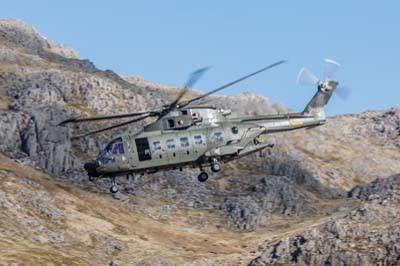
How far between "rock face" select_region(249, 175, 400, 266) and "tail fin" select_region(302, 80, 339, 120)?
51.3m

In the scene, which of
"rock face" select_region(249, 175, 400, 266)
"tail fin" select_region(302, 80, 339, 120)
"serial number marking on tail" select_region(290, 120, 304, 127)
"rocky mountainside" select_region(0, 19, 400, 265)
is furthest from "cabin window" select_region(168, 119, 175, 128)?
"rock face" select_region(249, 175, 400, 266)

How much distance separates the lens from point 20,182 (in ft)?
497

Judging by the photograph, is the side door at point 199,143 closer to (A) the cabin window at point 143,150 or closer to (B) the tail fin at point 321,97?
(A) the cabin window at point 143,150

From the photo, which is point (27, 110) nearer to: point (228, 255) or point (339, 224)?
point (228, 255)

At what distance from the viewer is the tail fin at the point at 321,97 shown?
76125 millimetres

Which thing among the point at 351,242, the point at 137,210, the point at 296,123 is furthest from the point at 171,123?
the point at 137,210

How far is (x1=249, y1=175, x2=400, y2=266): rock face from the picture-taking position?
123625mm

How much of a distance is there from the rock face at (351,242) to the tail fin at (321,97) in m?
51.3

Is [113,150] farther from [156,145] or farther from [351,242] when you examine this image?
[351,242]

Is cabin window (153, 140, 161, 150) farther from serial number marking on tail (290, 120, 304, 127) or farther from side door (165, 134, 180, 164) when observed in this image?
serial number marking on tail (290, 120, 304, 127)

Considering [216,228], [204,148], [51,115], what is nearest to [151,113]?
[204,148]

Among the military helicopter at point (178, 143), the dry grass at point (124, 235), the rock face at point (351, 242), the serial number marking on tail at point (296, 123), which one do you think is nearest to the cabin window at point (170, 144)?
the military helicopter at point (178, 143)

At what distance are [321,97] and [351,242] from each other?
186 ft

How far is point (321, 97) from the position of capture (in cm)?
7794
